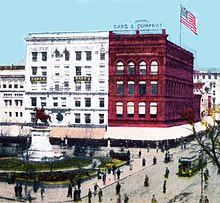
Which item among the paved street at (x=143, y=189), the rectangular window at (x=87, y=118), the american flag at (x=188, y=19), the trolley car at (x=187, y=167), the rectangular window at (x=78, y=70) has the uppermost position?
the american flag at (x=188, y=19)

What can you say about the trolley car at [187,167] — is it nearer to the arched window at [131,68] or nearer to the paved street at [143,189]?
the paved street at [143,189]

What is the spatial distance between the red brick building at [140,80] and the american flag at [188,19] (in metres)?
4.67

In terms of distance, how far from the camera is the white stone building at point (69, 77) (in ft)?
302

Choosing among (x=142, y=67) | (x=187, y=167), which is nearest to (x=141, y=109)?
(x=142, y=67)

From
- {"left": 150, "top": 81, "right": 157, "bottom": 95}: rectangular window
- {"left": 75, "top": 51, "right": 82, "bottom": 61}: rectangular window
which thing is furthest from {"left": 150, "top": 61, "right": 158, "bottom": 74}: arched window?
{"left": 75, "top": 51, "right": 82, "bottom": 61}: rectangular window

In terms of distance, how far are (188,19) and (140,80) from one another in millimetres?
15026

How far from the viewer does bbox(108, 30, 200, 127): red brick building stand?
88.7 meters

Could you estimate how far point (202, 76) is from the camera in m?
191

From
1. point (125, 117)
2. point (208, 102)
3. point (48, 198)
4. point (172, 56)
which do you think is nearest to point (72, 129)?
point (125, 117)

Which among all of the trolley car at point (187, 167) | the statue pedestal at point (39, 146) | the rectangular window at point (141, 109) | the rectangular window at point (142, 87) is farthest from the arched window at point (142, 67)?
the trolley car at point (187, 167)

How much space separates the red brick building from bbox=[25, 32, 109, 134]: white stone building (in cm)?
187

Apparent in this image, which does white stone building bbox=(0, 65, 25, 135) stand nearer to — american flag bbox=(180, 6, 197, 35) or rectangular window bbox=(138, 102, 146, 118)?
rectangular window bbox=(138, 102, 146, 118)

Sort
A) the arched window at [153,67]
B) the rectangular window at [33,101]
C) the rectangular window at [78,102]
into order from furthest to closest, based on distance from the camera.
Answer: the rectangular window at [33,101] < the rectangular window at [78,102] < the arched window at [153,67]

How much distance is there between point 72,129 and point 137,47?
19.0m
